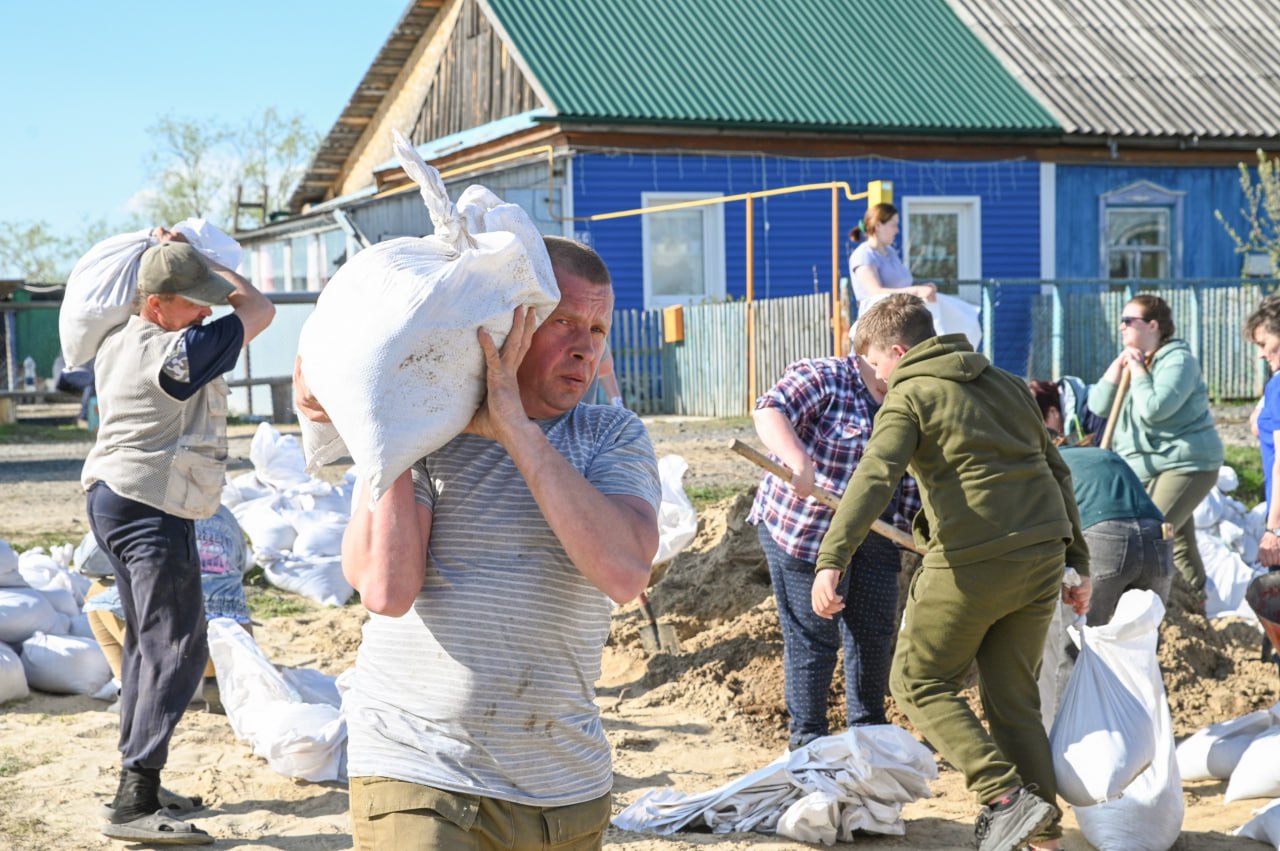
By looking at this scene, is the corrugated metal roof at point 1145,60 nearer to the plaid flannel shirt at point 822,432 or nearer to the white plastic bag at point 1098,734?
the plaid flannel shirt at point 822,432

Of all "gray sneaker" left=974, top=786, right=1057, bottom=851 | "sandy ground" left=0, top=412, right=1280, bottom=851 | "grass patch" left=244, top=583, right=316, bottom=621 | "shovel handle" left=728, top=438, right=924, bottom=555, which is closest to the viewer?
"gray sneaker" left=974, top=786, right=1057, bottom=851

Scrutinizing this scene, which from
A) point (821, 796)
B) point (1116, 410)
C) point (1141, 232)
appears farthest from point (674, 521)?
point (1141, 232)

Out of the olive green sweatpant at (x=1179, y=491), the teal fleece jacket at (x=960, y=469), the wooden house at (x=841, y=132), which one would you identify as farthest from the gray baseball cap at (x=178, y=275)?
the wooden house at (x=841, y=132)

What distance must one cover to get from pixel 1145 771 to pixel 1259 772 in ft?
2.15

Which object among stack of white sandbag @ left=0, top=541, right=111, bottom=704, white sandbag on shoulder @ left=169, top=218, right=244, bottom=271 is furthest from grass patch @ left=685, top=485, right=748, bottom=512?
white sandbag on shoulder @ left=169, top=218, right=244, bottom=271

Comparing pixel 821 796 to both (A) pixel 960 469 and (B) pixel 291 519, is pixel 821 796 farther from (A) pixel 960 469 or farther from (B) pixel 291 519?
(B) pixel 291 519

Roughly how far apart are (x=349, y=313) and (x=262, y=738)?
319 cm

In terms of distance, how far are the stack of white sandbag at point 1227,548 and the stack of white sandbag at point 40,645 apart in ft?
18.9

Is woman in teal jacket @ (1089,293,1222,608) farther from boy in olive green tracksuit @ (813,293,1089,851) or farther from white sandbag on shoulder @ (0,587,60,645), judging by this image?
white sandbag on shoulder @ (0,587,60,645)

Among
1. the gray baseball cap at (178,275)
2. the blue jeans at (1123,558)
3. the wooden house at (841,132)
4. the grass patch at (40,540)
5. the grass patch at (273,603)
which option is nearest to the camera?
the gray baseball cap at (178,275)

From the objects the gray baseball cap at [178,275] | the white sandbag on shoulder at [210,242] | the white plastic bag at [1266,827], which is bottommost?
the white plastic bag at [1266,827]

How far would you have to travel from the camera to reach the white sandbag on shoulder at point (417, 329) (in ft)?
6.75

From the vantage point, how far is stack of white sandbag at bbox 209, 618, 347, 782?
484 centimetres

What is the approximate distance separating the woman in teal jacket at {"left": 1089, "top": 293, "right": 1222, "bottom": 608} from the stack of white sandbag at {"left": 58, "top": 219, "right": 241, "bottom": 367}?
4473 millimetres
